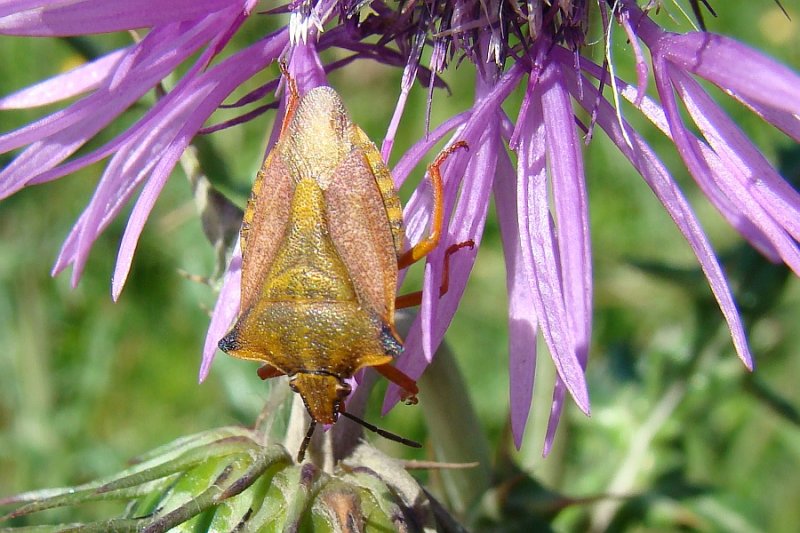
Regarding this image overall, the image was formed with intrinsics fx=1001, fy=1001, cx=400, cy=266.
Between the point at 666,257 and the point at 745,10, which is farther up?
the point at 745,10

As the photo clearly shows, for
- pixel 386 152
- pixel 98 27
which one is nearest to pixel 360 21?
pixel 386 152

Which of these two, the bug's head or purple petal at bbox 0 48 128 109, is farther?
purple petal at bbox 0 48 128 109

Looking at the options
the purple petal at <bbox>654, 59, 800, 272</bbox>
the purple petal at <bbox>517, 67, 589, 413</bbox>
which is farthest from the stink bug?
the purple petal at <bbox>654, 59, 800, 272</bbox>

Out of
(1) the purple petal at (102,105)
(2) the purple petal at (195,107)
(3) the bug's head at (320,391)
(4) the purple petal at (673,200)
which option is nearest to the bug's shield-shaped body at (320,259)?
(3) the bug's head at (320,391)

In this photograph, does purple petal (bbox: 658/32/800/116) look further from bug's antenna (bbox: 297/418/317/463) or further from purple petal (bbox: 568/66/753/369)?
bug's antenna (bbox: 297/418/317/463)

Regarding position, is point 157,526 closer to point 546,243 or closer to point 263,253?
point 263,253

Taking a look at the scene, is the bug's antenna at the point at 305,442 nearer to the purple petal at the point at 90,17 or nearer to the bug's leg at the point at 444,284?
the bug's leg at the point at 444,284

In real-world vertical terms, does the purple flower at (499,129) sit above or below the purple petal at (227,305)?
above
